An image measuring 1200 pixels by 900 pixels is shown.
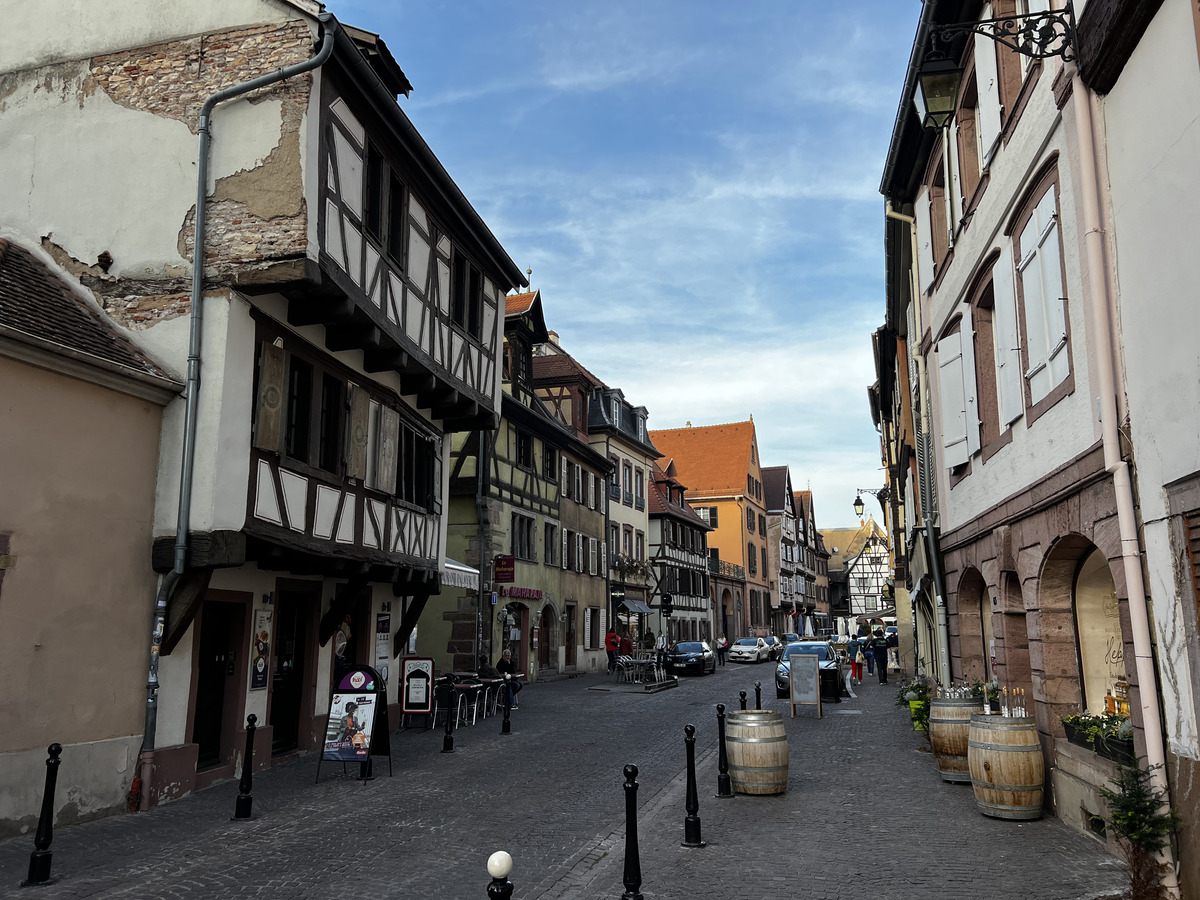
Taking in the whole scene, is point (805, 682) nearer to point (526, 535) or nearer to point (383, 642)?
point (383, 642)

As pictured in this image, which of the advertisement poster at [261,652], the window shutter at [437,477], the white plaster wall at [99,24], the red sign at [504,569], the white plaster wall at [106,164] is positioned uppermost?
the white plaster wall at [99,24]

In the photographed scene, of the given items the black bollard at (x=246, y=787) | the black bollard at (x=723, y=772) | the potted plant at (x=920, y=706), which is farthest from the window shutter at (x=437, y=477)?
the potted plant at (x=920, y=706)

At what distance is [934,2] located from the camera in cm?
1057

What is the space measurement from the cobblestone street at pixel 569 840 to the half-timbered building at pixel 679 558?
31.0 metres

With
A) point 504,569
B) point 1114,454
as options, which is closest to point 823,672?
point 504,569

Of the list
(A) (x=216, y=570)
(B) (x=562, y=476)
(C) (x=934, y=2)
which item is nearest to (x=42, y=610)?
(A) (x=216, y=570)

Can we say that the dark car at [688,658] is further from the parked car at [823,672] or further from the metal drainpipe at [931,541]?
the metal drainpipe at [931,541]

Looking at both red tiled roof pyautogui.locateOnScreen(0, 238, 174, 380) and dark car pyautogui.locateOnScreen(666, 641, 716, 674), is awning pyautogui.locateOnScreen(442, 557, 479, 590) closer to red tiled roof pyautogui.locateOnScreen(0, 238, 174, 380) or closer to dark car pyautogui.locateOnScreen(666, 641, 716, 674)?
red tiled roof pyautogui.locateOnScreen(0, 238, 174, 380)

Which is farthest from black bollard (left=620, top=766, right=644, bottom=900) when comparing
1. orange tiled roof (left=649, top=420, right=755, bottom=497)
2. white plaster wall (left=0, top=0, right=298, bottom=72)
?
orange tiled roof (left=649, top=420, right=755, bottom=497)

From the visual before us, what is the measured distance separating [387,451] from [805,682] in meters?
9.71

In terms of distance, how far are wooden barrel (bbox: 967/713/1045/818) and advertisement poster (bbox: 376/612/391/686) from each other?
10739 mm

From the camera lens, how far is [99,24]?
1218 centimetres

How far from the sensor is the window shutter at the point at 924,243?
46.6 ft

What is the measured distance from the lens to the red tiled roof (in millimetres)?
9469
